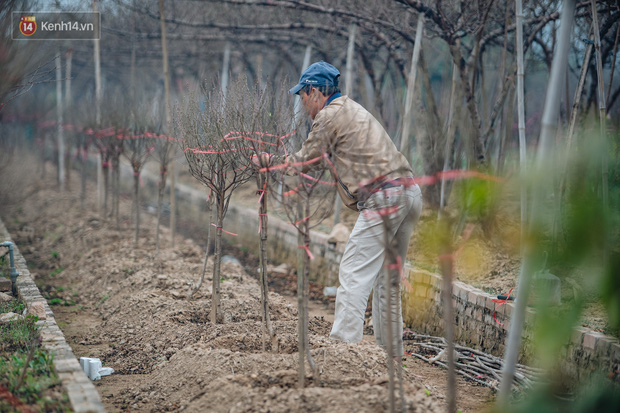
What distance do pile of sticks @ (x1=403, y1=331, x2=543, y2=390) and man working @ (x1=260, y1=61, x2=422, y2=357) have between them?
89cm

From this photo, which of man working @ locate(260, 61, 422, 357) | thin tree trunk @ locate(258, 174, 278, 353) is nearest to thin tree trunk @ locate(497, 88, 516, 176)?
man working @ locate(260, 61, 422, 357)

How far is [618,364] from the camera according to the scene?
4.19 metres

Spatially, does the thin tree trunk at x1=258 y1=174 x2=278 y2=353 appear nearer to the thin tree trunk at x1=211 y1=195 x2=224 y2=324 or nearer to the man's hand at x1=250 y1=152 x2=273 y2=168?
the man's hand at x1=250 y1=152 x2=273 y2=168

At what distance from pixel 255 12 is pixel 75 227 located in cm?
535

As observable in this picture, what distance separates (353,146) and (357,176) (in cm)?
26

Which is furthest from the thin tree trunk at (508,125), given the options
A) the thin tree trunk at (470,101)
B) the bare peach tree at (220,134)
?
the bare peach tree at (220,134)

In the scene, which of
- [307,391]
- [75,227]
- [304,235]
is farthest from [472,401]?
[75,227]

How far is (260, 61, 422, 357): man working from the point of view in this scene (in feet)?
14.8

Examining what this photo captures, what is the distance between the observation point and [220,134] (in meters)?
5.20

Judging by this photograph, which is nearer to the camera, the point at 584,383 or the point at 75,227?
the point at 584,383

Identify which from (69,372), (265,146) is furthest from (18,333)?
(265,146)

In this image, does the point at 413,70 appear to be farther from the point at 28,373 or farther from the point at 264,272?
the point at 28,373

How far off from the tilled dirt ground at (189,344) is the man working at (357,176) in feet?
1.06

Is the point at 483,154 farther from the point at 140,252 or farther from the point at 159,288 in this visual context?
the point at 140,252
